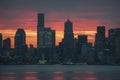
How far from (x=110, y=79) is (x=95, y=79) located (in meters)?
5.61

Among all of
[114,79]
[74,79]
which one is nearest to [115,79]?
[114,79]

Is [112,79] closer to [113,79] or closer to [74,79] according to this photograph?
[113,79]

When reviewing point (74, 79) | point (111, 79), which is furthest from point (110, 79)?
point (74, 79)

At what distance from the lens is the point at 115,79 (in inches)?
5728

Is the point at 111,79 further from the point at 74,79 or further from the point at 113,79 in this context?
the point at 74,79

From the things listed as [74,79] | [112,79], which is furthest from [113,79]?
[74,79]

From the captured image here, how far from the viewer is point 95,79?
148625 millimetres

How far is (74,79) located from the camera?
14750 centimetres

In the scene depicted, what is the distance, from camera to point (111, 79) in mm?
145750

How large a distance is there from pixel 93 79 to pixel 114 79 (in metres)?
7.30

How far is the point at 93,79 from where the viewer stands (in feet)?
487

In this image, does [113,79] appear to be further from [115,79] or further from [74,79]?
[74,79]

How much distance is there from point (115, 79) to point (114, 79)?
1.28 ft

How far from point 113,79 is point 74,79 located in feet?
42.6
